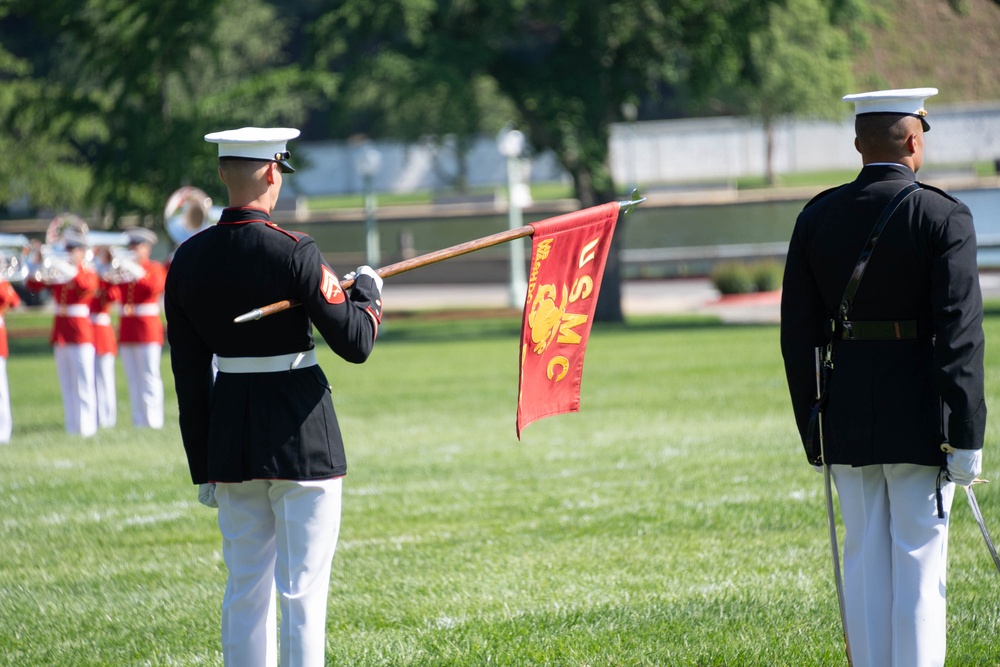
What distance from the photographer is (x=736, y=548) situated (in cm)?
680

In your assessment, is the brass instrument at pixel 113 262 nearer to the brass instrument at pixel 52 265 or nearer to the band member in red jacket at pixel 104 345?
the band member in red jacket at pixel 104 345

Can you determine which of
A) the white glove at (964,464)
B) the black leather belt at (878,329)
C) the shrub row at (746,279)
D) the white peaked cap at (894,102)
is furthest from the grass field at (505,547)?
the shrub row at (746,279)

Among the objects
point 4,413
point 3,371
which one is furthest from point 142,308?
point 4,413

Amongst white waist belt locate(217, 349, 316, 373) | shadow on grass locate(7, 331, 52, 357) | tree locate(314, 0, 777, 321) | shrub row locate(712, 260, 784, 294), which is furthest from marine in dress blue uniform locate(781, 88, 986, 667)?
shrub row locate(712, 260, 784, 294)

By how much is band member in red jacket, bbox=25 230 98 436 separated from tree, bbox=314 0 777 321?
37.6 feet

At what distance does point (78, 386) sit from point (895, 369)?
34.4 feet

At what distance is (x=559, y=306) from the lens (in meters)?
5.07

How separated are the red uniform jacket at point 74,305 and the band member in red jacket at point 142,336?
344mm

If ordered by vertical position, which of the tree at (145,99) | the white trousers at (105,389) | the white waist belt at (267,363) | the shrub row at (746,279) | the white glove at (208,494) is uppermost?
the tree at (145,99)

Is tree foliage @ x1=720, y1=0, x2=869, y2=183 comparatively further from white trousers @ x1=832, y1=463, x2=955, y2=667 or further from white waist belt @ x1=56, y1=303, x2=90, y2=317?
white trousers @ x1=832, y1=463, x2=955, y2=667

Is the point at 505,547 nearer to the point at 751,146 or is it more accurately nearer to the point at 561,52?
the point at 561,52

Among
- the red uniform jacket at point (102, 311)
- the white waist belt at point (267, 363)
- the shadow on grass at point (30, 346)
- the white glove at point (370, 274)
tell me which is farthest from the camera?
the shadow on grass at point (30, 346)

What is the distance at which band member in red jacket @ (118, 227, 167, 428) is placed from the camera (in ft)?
43.2

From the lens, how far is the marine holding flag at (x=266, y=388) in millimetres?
4191
